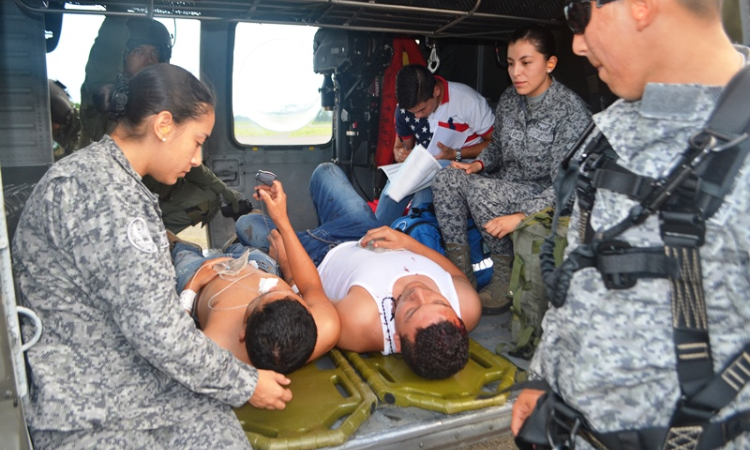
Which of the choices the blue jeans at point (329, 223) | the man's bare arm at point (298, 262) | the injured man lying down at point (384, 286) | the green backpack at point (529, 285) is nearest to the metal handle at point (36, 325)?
the man's bare arm at point (298, 262)

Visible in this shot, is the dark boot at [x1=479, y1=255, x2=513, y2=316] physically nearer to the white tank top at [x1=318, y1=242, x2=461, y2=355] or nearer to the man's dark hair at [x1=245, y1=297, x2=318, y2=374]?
the white tank top at [x1=318, y1=242, x2=461, y2=355]

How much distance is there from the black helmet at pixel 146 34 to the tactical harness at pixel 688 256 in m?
3.31

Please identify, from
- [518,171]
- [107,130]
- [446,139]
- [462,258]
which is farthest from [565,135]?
[107,130]

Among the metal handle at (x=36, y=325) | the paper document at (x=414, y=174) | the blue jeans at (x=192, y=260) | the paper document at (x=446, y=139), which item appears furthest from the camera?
the paper document at (x=446, y=139)

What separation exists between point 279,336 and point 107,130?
1885 millimetres

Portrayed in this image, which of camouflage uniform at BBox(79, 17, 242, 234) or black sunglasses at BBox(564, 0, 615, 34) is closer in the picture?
black sunglasses at BBox(564, 0, 615, 34)

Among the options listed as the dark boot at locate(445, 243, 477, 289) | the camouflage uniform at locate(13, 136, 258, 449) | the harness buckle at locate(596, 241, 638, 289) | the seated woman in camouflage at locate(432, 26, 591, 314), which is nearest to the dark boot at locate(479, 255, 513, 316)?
the seated woman in camouflage at locate(432, 26, 591, 314)

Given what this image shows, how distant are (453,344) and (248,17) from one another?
2579 millimetres

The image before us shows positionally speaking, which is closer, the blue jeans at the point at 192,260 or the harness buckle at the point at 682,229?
the harness buckle at the point at 682,229

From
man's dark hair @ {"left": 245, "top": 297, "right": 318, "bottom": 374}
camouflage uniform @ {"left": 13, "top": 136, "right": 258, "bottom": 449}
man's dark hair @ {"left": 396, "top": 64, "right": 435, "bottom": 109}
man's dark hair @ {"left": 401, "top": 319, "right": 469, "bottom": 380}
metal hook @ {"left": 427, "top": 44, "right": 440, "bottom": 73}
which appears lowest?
man's dark hair @ {"left": 401, "top": 319, "right": 469, "bottom": 380}

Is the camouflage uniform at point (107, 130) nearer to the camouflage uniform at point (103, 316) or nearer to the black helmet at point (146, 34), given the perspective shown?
the black helmet at point (146, 34)

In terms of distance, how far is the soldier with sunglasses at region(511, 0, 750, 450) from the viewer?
39.1 inches

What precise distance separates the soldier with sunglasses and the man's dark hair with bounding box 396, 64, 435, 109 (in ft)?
8.74

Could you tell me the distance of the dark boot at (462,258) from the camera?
3217 millimetres
